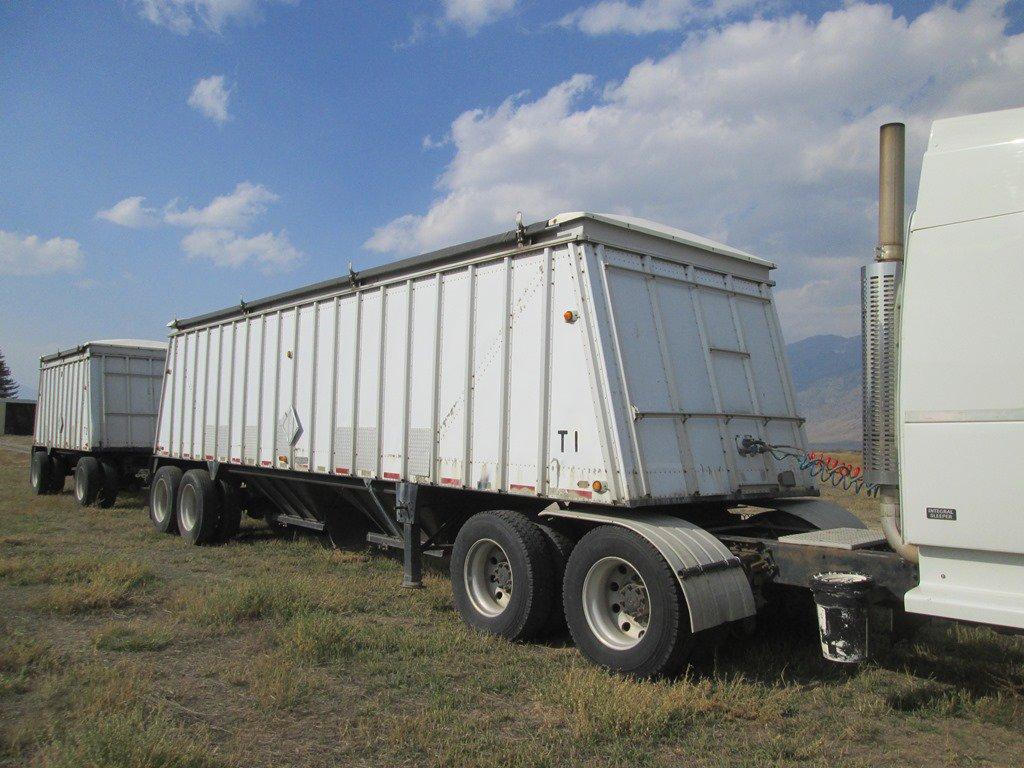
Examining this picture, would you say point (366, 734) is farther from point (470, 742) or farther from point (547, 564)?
point (547, 564)

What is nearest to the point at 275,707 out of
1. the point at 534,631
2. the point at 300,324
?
the point at 534,631

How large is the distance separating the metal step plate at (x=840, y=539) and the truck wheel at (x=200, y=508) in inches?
345

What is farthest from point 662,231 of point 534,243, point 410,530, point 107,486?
Answer: point 107,486

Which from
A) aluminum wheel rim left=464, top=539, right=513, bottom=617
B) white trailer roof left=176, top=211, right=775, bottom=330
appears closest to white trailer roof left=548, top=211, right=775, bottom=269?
white trailer roof left=176, top=211, right=775, bottom=330

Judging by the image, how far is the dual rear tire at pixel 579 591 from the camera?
213 inches

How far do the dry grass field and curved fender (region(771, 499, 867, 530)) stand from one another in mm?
769

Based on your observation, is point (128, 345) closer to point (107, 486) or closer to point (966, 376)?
point (107, 486)

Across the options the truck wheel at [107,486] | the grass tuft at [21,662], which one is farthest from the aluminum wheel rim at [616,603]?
the truck wheel at [107,486]

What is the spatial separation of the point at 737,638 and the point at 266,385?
7100mm

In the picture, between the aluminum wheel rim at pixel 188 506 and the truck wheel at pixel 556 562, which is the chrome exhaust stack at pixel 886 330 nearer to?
the truck wheel at pixel 556 562

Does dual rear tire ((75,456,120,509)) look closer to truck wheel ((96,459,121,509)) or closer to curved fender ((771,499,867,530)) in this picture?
truck wheel ((96,459,121,509))

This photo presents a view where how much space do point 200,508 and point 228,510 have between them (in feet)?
1.27

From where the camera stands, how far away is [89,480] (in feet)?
55.0

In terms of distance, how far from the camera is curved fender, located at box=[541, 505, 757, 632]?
17.2 feet
